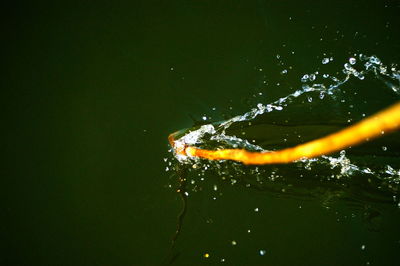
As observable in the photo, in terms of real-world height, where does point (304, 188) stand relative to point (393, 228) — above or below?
above

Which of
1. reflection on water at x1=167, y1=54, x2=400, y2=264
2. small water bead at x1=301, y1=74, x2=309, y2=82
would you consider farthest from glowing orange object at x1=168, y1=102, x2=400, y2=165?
small water bead at x1=301, y1=74, x2=309, y2=82

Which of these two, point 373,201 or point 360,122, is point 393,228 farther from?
point 360,122

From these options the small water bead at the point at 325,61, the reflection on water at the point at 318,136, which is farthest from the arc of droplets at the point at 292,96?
the small water bead at the point at 325,61

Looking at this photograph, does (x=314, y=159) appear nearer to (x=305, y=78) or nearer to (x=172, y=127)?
(x=305, y=78)

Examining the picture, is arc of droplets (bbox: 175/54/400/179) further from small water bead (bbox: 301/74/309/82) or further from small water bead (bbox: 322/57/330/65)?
small water bead (bbox: 322/57/330/65)

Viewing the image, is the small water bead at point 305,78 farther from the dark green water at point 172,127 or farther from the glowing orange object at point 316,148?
the glowing orange object at point 316,148

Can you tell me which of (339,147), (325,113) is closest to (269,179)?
(339,147)

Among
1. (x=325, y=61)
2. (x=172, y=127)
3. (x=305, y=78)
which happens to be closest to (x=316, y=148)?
(x=305, y=78)
